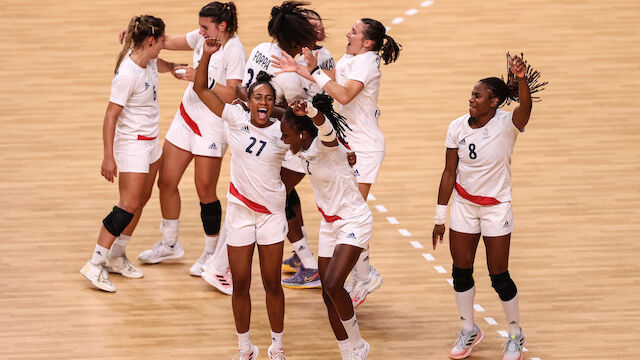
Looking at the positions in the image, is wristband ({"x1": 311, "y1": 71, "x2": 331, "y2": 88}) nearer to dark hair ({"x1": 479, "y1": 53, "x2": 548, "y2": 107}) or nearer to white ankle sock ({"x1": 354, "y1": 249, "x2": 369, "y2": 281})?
dark hair ({"x1": 479, "y1": 53, "x2": 548, "y2": 107})

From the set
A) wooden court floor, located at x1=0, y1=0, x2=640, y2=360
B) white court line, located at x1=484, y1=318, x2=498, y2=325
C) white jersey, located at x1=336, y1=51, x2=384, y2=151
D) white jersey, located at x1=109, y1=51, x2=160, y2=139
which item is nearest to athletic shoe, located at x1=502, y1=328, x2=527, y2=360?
wooden court floor, located at x1=0, y1=0, x2=640, y2=360

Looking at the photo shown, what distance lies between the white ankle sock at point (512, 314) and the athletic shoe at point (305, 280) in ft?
5.59

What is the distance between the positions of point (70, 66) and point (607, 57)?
687 centimetres

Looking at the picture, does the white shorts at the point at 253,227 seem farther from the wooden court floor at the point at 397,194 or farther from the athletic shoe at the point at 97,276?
the athletic shoe at the point at 97,276

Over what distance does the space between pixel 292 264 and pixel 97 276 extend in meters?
1.55

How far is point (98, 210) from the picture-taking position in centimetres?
881

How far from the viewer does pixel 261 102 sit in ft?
19.7

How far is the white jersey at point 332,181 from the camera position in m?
5.98

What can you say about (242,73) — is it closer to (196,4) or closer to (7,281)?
(7,281)

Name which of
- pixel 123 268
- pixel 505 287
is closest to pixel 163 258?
pixel 123 268

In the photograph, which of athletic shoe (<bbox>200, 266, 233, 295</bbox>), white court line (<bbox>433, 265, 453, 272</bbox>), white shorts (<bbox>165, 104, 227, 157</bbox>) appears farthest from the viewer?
white court line (<bbox>433, 265, 453, 272</bbox>)

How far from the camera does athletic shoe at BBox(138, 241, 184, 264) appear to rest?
25.9 feet

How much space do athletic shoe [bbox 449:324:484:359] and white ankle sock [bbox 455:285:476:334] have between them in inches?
1.2

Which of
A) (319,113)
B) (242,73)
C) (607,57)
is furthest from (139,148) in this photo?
(607,57)
